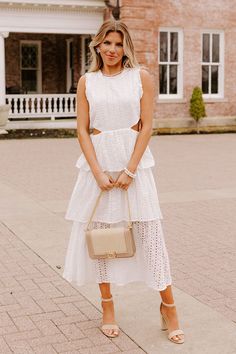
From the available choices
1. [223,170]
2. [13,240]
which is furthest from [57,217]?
[223,170]

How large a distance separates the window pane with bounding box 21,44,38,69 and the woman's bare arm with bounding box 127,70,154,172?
21.8m

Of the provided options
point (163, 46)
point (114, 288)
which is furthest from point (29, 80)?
point (114, 288)

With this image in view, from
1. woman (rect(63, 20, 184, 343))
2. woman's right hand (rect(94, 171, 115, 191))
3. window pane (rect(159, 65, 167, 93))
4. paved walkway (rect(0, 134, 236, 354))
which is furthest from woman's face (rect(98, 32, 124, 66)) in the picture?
window pane (rect(159, 65, 167, 93))

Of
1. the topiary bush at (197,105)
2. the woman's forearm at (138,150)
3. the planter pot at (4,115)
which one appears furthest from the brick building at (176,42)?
the woman's forearm at (138,150)

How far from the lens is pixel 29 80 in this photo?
2511 cm

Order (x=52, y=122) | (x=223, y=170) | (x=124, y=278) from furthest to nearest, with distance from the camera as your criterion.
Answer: (x=52, y=122) < (x=223, y=170) < (x=124, y=278)

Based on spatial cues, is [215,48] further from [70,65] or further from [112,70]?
[112,70]

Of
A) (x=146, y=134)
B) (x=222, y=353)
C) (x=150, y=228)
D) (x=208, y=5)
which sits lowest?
(x=222, y=353)

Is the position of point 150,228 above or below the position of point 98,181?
below

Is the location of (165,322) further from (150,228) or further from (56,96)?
(56,96)

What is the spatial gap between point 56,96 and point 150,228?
18.2 meters

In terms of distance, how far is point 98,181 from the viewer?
3836 mm

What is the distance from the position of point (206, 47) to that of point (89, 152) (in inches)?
764

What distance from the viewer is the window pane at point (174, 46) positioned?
866 inches
